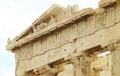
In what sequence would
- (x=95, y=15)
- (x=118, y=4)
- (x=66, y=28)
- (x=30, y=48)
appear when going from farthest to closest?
(x=30, y=48) → (x=66, y=28) → (x=95, y=15) → (x=118, y=4)

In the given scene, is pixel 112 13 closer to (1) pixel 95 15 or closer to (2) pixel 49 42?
(1) pixel 95 15

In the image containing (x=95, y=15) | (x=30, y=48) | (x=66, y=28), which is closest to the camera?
(x=95, y=15)

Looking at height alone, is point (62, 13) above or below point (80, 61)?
above

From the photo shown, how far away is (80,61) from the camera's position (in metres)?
18.3

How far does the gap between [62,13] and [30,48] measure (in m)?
2.53

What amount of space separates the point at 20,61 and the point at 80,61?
4.24 metres

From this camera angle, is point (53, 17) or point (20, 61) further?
point (20, 61)

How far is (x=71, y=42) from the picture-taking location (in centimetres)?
1873

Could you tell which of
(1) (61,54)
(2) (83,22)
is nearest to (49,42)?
(1) (61,54)

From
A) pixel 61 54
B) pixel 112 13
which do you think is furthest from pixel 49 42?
pixel 112 13

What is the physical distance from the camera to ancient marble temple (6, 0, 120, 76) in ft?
55.9

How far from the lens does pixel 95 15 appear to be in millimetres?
17875

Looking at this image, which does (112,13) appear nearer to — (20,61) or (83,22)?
(83,22)

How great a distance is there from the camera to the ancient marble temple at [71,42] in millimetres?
17047
